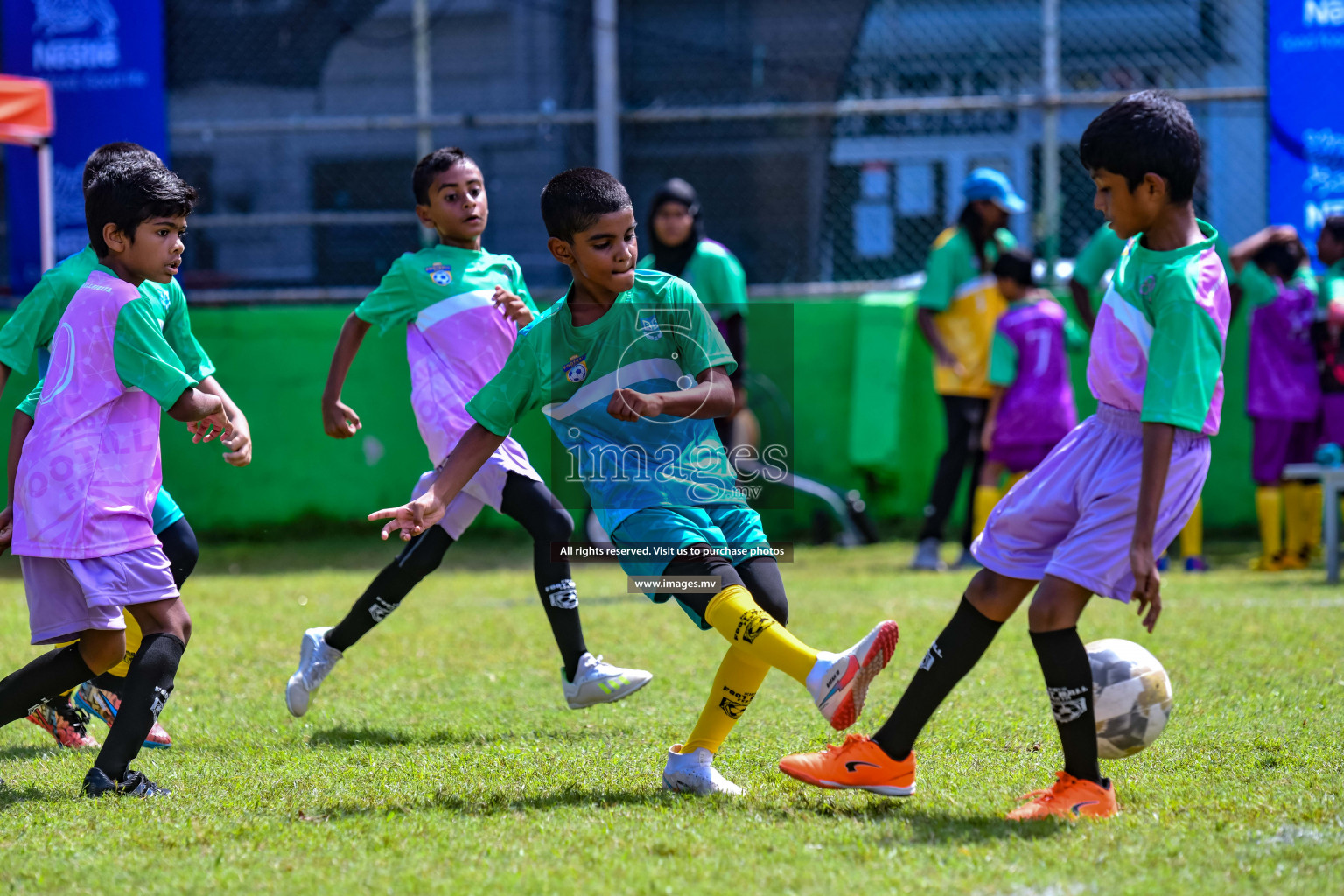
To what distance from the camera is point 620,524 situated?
137 inches

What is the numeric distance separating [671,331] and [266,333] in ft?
24.1

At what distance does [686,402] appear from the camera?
3309mm

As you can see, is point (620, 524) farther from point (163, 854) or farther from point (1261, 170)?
point (1261, 170)

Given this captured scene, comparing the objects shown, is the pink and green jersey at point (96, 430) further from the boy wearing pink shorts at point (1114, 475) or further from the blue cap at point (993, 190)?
the blue cap at point (993, 190)

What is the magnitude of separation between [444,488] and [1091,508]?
1483 mm

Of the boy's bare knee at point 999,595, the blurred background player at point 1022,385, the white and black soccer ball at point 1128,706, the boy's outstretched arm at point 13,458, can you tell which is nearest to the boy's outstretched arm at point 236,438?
the boy's outstretched arm at point 13,458

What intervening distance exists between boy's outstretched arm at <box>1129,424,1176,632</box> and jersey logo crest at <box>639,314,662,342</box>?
1212mm

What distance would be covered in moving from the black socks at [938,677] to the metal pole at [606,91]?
755 cm

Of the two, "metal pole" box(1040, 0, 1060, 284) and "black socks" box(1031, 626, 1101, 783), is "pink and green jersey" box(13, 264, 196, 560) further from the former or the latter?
"metal pole" box(1040, 0, 1060, 284)

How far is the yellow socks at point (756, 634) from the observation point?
10.7 ft

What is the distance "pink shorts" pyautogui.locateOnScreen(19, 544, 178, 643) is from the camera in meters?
3.47

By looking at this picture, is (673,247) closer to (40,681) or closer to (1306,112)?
(40,681)

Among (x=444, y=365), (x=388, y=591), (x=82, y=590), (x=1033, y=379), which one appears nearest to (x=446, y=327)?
(x=444, y=365)

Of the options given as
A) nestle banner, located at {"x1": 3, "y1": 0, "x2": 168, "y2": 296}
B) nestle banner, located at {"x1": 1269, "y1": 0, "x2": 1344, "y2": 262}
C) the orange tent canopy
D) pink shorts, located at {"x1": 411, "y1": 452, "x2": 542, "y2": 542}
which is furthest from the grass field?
nestle banner, located at {"x1": 3, "y1": 0, "x2": 168, "y2": 296}
